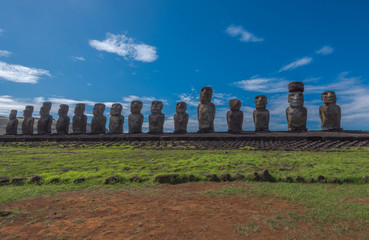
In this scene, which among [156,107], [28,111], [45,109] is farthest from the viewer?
[28,111]

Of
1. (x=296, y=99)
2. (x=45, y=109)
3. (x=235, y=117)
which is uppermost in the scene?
(x=296, y=99)

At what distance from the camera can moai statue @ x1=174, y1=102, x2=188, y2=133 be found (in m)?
18.5

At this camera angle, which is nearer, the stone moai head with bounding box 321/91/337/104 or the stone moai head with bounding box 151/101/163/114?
the stone moai head with bounding box 321/91/337/104

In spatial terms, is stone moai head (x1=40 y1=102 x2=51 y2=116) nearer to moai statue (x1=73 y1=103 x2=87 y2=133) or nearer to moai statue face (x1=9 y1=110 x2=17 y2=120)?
moai statue (x1=73 y1=103 x2=87 y2=133)

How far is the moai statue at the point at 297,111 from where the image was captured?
1664 centimetres

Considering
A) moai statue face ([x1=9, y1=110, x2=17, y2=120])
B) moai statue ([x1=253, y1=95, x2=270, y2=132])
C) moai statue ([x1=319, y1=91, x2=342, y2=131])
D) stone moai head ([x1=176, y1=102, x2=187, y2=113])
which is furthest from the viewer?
moai statue face ([x1=9, y1=110, x2=17, y2=120])

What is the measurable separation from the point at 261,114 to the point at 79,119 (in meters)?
16.6

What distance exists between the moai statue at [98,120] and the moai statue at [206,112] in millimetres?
9207

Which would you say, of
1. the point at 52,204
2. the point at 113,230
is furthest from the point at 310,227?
the point at 52,204

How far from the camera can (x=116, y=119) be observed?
68.2ft

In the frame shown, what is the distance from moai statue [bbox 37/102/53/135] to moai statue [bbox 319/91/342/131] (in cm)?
2472

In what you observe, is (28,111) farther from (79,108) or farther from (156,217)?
(156,217)

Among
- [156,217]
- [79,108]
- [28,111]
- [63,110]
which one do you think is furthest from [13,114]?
[156,217]

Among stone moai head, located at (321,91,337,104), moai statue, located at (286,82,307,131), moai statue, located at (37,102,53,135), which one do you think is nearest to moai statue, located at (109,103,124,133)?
moai statue, located at (37,102,53,135)
